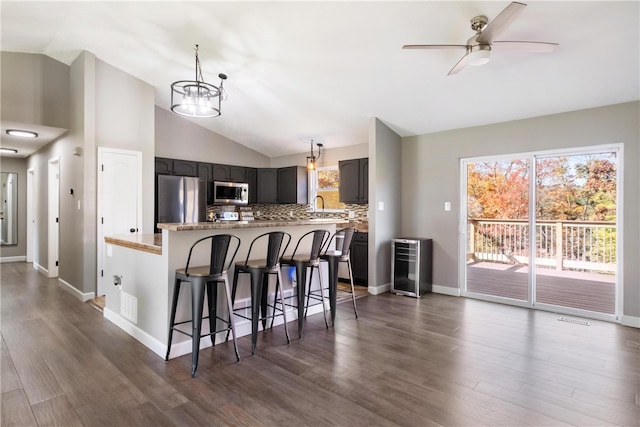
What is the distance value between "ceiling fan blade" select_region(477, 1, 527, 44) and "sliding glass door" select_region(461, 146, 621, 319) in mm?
2409

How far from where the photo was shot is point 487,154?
15.0 ft

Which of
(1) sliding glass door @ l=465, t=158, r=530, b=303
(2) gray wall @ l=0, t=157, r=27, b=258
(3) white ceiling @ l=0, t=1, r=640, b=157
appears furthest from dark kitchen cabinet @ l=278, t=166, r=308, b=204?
(2) gray wall @ l=0, t=157, r=27, b=258

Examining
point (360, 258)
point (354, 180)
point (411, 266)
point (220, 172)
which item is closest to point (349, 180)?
point (354, 180)

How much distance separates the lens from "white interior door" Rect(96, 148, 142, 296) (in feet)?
15.1

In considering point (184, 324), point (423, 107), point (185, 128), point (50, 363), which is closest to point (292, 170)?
point (185, 128)

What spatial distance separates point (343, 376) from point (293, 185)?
4.42 metres

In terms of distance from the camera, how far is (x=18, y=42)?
4320mm

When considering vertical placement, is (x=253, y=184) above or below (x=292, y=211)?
above

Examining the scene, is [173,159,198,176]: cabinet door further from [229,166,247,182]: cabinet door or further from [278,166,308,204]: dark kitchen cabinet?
[278,166,308,204]: dark kitchen cabinet

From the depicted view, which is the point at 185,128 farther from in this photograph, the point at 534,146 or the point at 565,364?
the point at 565,364

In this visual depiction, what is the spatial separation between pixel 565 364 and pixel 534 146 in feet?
8.50

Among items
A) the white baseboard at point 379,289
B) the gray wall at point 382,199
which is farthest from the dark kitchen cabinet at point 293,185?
the white baseboard at point 379,289

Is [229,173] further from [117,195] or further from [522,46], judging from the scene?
[522,46]

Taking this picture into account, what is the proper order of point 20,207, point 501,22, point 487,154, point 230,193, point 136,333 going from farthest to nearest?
point 20,207 → point 230,193 → point 487,154 → point 136,333 → point 501,22
